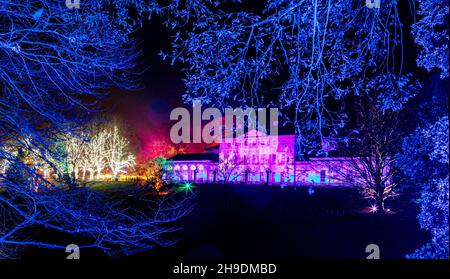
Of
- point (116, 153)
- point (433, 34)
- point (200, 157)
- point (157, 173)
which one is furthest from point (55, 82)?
point (200, 157)

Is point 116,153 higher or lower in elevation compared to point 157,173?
higher

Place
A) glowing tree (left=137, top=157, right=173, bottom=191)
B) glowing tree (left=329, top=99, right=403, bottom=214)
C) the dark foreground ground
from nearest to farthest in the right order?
the dark foreground ground, glowing tree (left=329, top=99, right=403, bottom=214), glowing tree (left=137, top=157, right=173, bottom=191)

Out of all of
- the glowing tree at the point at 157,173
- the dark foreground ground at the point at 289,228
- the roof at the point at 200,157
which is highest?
the roof at the point at 200,157

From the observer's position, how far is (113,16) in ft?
15.2

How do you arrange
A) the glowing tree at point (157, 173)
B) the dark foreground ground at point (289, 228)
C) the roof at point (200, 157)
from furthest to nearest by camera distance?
the roof at point (200, 157) < the glowing tree at point (157, 173) < the dark foreground ground at point (289, 228)

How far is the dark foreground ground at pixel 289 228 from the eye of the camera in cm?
1059

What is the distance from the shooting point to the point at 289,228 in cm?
1409

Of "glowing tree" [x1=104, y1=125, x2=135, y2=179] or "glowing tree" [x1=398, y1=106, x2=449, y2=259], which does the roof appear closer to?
"glowing tree" [x1=104, y1=125, x2=135, y2=179]

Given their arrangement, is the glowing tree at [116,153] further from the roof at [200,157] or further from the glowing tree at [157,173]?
the roof at [200,157]

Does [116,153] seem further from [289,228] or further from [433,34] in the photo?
[433,34]

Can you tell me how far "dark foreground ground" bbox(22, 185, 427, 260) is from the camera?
417 inches

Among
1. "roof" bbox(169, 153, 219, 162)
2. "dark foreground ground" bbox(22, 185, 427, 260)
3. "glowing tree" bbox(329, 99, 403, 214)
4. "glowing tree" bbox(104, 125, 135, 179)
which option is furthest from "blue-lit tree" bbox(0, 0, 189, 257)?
"roof" bbox(169, 153, 219, 162)

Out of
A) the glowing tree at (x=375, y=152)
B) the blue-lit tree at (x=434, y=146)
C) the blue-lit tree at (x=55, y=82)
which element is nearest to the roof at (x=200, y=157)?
the glowing tree at (x=375, y=152)
